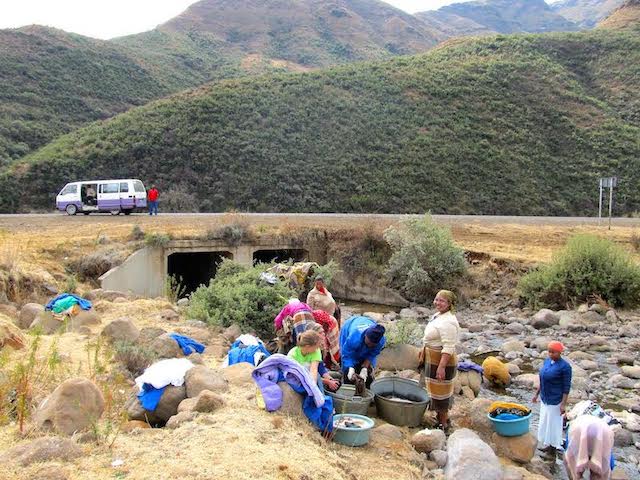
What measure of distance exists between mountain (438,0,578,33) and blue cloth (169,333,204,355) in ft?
553

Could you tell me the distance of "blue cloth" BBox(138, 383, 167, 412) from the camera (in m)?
6.41

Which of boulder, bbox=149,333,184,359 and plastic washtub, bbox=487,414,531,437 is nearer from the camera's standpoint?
plastic washtub, bbox=487,414,531,437

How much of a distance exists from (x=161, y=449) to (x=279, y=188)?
32.8m

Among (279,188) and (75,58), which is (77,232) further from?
(75,58)

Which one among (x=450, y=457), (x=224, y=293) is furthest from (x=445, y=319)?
(x=224, y=293)

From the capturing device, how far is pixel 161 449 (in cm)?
524

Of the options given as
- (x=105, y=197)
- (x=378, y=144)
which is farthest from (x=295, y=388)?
(x=378, y=144)

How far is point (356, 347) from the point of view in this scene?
26.6 ft

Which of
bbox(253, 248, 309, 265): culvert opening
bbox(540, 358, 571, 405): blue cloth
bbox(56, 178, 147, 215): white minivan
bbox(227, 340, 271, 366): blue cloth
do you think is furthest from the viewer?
bbox(56, 178, 147, 215): white minivan

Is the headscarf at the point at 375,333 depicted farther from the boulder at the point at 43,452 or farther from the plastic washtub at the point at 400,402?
the boulder at the point at 43,452

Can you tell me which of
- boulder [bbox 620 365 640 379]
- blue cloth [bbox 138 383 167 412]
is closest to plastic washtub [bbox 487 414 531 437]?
blue cloth [bbox 138 383 167 412]

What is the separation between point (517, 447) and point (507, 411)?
48 centimetres

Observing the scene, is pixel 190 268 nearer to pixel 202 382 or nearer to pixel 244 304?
Result: pixel 244 304

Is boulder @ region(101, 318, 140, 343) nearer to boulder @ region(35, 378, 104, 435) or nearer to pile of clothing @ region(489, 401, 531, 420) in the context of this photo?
boulder @ region(35, 378, 104, 435)
